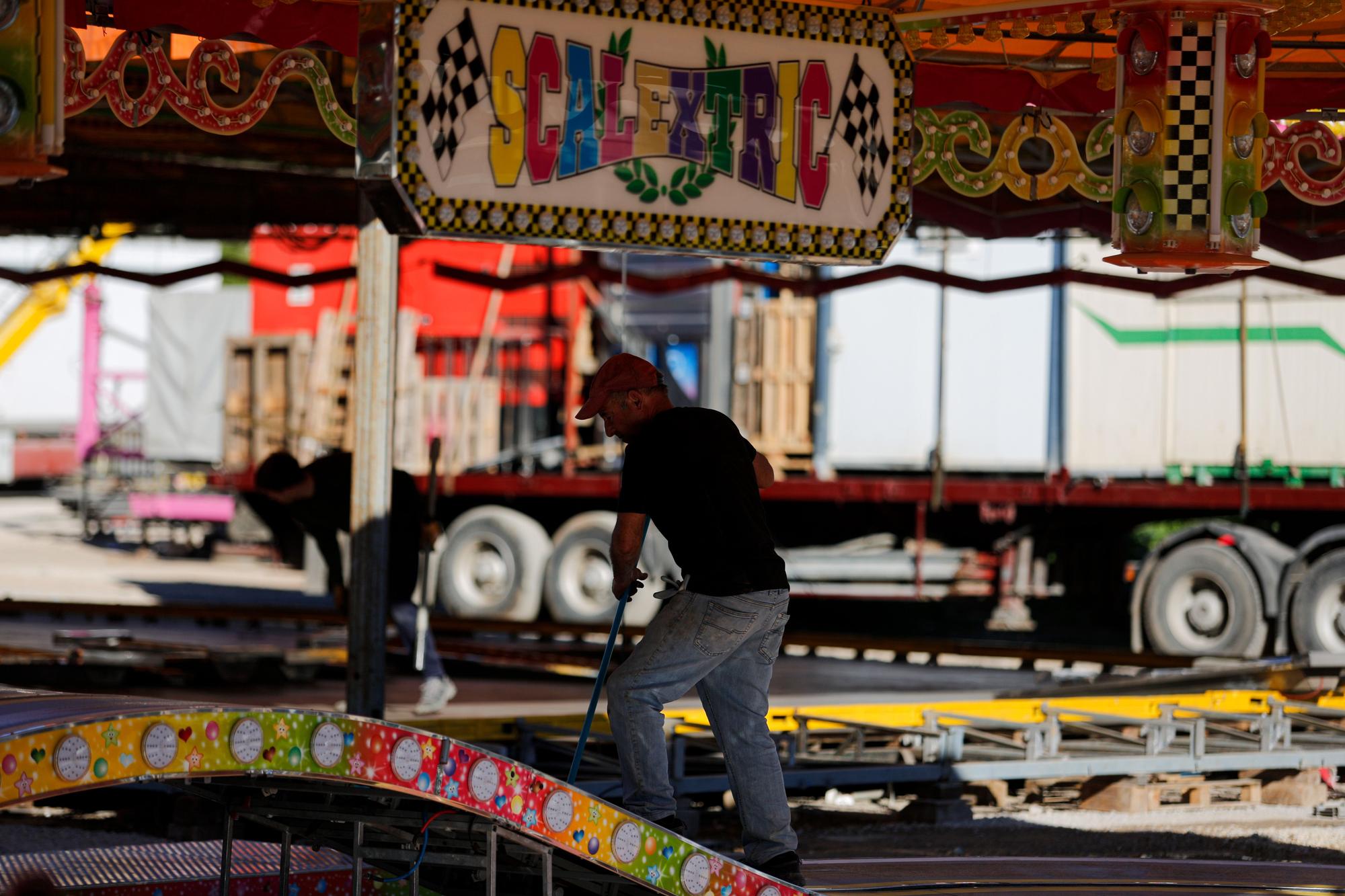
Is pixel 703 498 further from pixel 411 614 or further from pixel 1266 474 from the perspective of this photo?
pixel 1266 474

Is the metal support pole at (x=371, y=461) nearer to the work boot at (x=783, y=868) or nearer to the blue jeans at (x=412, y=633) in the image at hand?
the blue jeans at (x=412, y=633)

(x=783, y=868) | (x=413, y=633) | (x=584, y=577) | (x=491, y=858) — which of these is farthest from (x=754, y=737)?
(x=584, y=577)

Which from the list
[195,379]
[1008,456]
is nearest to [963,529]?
[1008,456]

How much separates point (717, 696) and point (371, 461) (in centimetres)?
279

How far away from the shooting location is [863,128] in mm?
6227

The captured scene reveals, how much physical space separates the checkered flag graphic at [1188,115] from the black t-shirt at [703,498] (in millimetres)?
1847

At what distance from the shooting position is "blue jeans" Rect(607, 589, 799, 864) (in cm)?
545

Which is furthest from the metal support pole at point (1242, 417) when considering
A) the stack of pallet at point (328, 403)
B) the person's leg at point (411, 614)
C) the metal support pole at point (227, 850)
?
the metal support pole at point (227, 850)

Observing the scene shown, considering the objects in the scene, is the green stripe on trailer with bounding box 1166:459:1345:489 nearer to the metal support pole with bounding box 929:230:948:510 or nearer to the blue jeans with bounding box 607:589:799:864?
the metal support pole with bounding box 929:230:948:510

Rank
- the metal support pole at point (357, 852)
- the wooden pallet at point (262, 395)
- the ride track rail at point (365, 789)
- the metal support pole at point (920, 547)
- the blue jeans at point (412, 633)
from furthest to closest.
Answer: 1. the wooden pallet at point (262, 395)
2. the metal support pole at point (920, 547)
3. the blue jeans at point (412, 633)
4. the metal support pole at point (357, 852)
5. the ride track rail at point (365, 789)

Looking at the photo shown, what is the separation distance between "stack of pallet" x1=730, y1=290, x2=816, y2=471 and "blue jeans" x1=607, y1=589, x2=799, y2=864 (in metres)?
11.1

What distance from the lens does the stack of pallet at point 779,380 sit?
16.7 m

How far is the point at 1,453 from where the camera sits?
115 ft

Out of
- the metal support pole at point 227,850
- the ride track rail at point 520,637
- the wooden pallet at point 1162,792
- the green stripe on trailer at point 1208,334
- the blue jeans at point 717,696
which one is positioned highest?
the green stripe on trailer at point 1208,334
